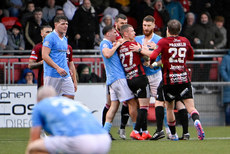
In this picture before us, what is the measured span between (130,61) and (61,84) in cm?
138

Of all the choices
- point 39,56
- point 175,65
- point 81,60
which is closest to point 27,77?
point 81,60

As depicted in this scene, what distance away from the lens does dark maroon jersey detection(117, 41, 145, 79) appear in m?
11.5

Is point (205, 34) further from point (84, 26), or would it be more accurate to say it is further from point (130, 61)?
point (130, 61)

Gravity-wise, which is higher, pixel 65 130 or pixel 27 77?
pixel 65 130

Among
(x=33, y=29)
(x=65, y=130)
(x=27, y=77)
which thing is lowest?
(x=27, y=77)

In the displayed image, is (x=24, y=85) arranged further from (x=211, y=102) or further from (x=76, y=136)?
(x=76, y=136)

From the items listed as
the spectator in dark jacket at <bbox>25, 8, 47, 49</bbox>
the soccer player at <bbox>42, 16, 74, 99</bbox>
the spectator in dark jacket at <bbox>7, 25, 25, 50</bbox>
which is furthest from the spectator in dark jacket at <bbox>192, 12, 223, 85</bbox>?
the soccer player at <bbox>42, 16, 74, 99</bbox>

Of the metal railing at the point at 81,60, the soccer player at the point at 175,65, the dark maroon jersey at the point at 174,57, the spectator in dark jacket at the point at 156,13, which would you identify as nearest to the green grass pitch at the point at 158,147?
the soccer player at the point at 175,65

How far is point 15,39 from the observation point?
58.8 ft

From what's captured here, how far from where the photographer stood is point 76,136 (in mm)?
5969

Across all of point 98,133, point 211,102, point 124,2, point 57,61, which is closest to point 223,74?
point 211,102

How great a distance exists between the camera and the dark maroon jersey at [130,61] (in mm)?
11453

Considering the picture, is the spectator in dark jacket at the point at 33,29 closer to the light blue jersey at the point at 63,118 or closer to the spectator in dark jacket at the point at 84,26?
the spectator in dark jacket at the point at 84,26

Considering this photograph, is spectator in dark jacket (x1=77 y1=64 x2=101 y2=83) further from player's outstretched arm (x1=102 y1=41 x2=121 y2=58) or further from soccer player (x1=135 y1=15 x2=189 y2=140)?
player's outstretched arm (x1=102 y1=41 x2=121 y2=58)
